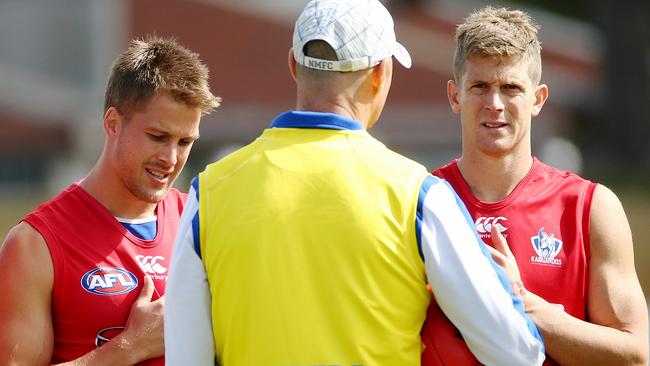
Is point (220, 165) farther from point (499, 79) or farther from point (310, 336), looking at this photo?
point (499, 79)

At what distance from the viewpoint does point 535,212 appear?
4.08 m

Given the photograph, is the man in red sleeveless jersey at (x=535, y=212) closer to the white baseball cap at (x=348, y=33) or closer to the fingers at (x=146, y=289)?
the white baseball cap at (x=348, y=33)

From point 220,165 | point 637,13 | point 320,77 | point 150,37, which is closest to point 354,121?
point 320,77

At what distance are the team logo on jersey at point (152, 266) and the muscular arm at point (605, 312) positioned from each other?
145 cm

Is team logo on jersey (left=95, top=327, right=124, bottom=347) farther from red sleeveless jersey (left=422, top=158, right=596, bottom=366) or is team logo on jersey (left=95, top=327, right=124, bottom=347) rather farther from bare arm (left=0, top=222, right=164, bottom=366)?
red sleeveless jersey (left=422, top=158, right=596, bottom=366)

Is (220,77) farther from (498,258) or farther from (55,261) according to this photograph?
(498,258)

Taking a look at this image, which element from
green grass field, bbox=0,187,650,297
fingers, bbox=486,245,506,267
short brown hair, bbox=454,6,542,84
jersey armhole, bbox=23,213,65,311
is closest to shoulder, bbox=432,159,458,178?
short brown hair, bbox=454,6,542,84

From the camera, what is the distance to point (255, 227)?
11.1 feet

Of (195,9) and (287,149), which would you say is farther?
(195,9)

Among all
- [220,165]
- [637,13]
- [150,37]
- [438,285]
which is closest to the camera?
[438,285]

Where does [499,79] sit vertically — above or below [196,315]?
above

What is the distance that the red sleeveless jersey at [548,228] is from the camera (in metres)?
3.94

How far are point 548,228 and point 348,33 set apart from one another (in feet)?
3.68

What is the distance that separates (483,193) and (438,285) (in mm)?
951
